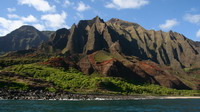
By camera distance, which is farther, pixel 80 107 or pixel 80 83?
pixel 80 83

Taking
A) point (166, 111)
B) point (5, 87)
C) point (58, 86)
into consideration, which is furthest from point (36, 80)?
point (166, 111)

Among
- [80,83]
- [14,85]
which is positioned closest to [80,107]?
[14,85]

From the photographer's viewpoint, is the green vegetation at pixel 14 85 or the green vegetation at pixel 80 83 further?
the green vegetation at pixel 80 83

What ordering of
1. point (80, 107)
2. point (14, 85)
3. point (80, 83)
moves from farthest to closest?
1. point (80, 83)
2. point (14, 85)
3. point (80, 107)

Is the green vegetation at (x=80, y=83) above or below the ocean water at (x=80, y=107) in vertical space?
above

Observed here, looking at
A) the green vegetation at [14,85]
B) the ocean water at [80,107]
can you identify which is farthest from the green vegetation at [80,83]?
the ocean water at [80,107]

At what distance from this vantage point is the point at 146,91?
169250 mm

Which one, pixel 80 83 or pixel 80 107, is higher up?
pixel 80 83

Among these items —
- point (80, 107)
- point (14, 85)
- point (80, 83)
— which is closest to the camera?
point (80, 107)

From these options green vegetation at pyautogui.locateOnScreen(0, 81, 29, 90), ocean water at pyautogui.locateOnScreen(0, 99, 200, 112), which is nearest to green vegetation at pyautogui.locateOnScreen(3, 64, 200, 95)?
green vegetation at pyautogui.locateOnScreen(0, 81, 29, 90)

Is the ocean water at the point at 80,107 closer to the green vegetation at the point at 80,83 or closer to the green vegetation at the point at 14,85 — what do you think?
the green vegetation at the point at 14,85

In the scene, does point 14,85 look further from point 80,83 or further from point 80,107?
point 80,107

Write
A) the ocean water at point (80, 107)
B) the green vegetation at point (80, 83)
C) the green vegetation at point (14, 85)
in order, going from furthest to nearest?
the green vegetation at point (80, 83), the green vegetation at point (14, 85), the ocean water at point (80, 107)

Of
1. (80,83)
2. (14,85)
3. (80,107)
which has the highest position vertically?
(80,83)
